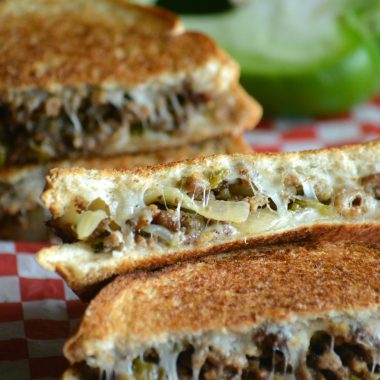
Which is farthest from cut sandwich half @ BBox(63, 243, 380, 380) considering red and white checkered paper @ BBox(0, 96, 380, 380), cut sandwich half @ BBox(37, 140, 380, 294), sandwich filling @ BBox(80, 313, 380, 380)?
red and white checkered paper @ BBox(0, 96, 380, 380)

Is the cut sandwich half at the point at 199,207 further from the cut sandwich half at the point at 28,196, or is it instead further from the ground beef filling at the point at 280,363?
the cut sandwich half at the point at 28,196

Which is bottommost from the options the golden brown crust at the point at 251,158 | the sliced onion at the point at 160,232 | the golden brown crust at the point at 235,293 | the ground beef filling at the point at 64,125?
the ground beef filling at the point at 64,125

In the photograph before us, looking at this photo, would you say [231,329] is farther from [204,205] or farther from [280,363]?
[204,205]

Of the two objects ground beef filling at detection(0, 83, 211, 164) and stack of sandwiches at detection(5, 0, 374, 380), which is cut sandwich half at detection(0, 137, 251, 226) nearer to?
ground beef filling at detection(0, 83, 211, 164)

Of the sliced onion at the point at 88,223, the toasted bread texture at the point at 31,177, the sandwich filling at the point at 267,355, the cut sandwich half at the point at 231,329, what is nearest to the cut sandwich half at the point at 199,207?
the sliced onion at the point at 88,223

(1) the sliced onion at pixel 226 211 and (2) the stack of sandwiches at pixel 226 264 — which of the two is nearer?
(2) the stack of sandwiches at pixel 226 264

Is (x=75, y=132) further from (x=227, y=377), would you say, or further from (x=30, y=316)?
(x=227, y=377)

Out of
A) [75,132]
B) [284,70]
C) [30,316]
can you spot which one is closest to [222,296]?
[30,316]
